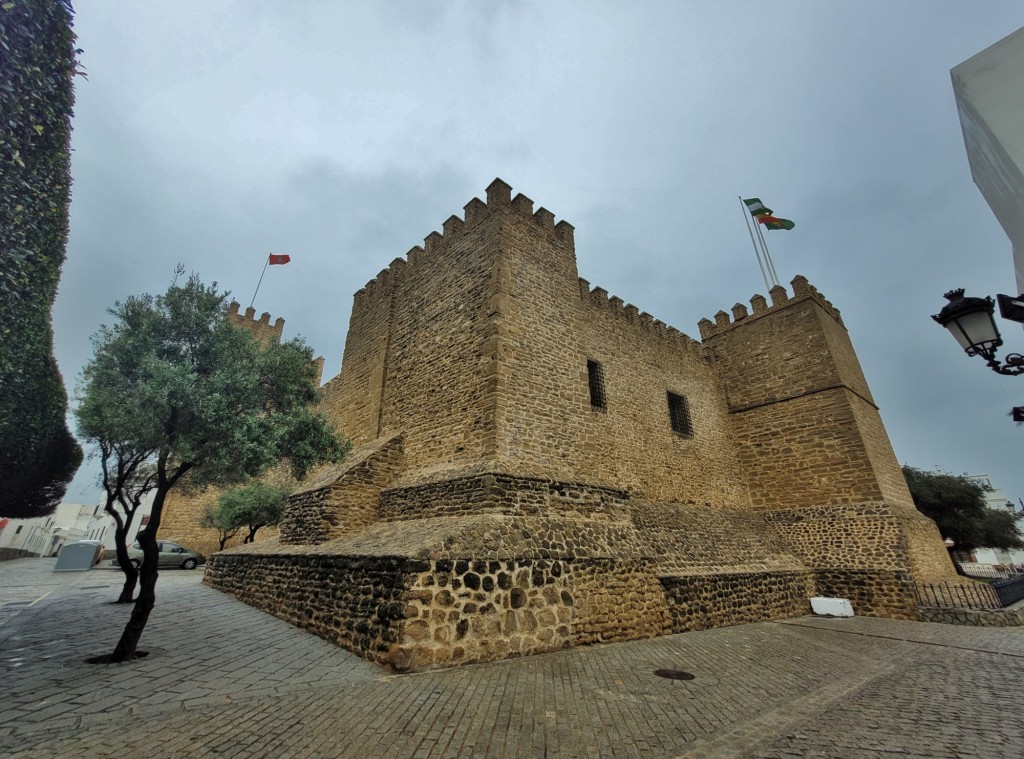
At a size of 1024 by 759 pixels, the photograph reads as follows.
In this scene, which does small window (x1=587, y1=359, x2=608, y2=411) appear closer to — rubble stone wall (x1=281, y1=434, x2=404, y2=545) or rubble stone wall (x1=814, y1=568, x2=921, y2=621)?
rubble stone wall (x1=281, y1=434, x2=404, y2=545)

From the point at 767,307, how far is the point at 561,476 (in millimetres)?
13945

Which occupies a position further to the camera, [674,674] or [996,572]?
[996,572]

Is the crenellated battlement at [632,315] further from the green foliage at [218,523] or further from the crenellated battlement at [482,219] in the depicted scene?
the green foliage at [218,523]

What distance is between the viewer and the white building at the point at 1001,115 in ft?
13.4

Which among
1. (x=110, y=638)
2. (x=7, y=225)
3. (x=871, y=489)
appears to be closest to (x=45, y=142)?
(x=7, y=225)

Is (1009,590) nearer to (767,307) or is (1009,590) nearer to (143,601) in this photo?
(767,307)

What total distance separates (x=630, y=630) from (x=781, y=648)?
264 cm

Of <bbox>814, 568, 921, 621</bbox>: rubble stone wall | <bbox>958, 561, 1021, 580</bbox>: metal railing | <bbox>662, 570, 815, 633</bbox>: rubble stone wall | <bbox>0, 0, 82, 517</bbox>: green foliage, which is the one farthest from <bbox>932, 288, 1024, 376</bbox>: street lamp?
<bbox>958, 561, 1021, 580</bbox>: metal railing

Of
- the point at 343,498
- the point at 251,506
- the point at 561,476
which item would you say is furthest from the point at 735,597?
the point at 251,506

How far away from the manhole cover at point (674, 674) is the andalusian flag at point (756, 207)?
20.2 m

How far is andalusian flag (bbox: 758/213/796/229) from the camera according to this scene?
62.0 feet

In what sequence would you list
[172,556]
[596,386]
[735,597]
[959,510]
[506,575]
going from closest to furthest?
[506,575], [735,597], [596,386], [172,556], [959,510]

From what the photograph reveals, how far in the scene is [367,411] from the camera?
40.0 feet

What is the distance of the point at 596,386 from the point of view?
12.5 m
